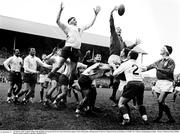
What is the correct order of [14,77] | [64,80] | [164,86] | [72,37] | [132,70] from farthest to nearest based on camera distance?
[14,77] < [64,80] < [72,37] < [164,86] < [132,70]

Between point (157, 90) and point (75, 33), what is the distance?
6.78 ft

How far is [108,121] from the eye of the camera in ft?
14.8

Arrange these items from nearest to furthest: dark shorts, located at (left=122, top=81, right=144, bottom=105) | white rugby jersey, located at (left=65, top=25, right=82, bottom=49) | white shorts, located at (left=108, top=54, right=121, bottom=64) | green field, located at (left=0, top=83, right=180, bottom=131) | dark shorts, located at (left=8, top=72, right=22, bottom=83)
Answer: green field, located at (left=0, top=83, right=180, bottom=131)
dark shorts, located at (left=122, top=81, right=144, bottom=105)
white rugby jersey, located at (left=65, top=25, right=82, bottom=49)
white shorts, located at (left=108, top=54, right=121, bottom=64)
dark shorts, located at (left=8, top=72, right=22, bottom=83)

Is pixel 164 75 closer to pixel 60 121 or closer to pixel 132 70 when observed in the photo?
pixel 132 70

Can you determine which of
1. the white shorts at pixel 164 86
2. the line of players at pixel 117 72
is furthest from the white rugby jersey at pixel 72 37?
the white shorts at pixel 164 86

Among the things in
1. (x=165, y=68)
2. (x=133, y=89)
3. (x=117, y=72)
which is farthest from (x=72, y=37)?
(x=165, y=68)

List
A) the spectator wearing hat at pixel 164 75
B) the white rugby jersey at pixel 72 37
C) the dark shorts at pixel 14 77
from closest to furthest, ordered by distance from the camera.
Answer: the spectator wearing hat at pixel 164 75, the white rugby jersey at pixel 72 37, the dark shorts at pixel 14 77

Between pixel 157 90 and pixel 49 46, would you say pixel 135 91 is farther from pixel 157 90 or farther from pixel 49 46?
Result: pixel 49 46

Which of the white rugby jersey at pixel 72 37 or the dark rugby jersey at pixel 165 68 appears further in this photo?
the white rugby jersey at pixel 72 37

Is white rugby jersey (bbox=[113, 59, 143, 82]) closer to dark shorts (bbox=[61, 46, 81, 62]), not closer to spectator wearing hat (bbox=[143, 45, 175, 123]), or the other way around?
spectator wearing hat (bbox=[143, 45, 175, 123])

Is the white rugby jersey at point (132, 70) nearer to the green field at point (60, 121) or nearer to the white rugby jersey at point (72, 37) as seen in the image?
the green field at point (60, 121)

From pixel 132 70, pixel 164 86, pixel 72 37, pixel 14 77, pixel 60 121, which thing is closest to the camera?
pixel 60 121

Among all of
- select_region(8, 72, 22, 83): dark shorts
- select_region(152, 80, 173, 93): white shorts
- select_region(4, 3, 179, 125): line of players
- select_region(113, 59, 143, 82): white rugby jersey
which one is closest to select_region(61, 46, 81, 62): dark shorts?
select_region(4, 3, 179, 125): line of players

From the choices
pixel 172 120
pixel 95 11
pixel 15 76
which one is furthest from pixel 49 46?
pixel 172 120
